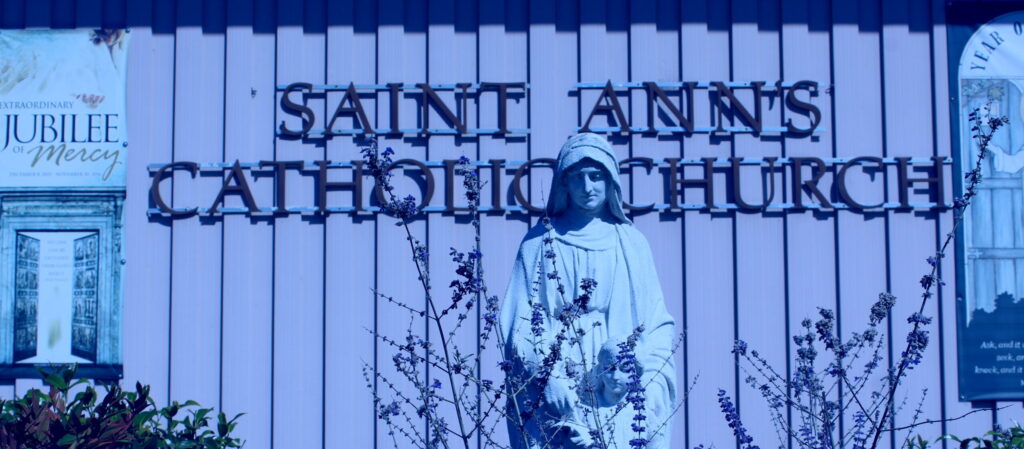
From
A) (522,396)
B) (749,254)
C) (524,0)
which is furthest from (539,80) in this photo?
(522,396)

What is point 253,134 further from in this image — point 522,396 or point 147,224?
point 522,396

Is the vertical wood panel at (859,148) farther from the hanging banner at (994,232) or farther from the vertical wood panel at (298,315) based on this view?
the vertical wood panel at (298,315)

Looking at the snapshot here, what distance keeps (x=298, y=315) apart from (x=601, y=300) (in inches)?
99.1

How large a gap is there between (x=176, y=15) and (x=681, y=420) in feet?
12.2

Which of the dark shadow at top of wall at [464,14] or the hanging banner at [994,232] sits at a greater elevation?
the dark shadow at top of wall at [464,14]

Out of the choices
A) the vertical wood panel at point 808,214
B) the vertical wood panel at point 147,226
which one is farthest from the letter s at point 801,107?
the vertical wood panel at point 147,226

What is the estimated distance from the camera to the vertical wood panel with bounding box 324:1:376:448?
6.01m

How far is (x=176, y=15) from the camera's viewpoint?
621 centimetres

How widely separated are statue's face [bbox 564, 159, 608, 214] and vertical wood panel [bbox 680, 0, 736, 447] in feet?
6.47

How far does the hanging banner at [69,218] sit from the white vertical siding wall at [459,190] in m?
0.11

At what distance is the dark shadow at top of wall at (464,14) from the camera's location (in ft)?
20.3

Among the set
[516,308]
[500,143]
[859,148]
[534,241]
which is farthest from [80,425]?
[859,148]

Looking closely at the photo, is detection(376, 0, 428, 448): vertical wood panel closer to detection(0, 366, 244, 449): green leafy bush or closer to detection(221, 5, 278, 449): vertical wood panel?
detection(221, 5, 278, 449): vertical wood panel

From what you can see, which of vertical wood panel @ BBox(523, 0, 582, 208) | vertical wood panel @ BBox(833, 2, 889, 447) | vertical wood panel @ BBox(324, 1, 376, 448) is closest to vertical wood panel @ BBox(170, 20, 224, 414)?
vertical wood panel @ BBox(324, 1, 376, 448)
